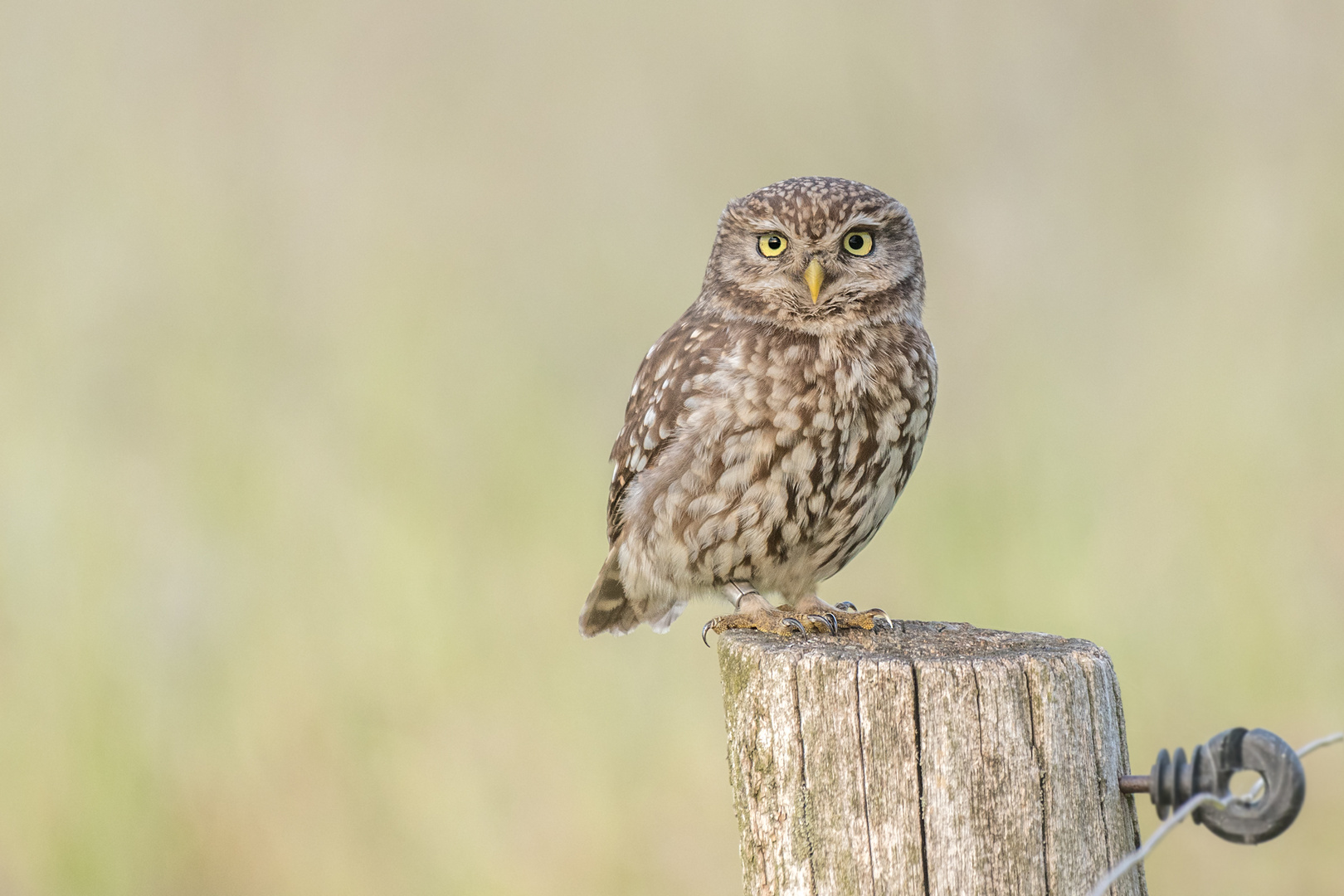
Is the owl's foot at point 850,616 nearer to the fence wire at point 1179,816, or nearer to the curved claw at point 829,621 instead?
the curved claw at point 829,621

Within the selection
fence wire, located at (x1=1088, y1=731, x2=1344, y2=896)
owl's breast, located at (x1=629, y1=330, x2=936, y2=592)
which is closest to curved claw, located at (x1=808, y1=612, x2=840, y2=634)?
owl's breast, located at (x1=629, y1=330, x2=936, y2=592)

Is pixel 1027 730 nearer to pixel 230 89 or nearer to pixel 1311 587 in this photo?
pixel 1311 587

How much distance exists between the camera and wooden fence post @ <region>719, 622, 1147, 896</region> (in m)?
1.70

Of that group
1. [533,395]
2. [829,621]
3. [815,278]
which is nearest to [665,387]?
[815,278]

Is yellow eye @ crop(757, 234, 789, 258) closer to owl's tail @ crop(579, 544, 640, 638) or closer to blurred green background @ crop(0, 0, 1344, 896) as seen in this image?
owl's tail @ crop(579, 544, 640, 638)

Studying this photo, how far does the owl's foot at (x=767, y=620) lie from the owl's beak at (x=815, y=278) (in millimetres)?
694

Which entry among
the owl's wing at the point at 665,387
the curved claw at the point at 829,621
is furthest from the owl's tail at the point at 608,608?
the curved claw at the point at 829,621

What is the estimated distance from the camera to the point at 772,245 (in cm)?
298

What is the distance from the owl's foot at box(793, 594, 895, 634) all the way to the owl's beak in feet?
2.26

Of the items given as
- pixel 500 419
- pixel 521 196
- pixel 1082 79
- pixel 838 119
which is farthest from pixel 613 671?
pixel 1082 79

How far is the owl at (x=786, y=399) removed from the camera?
9.44ft

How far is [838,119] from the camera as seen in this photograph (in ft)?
14.7

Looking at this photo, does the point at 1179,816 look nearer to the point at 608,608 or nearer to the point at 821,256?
the point at 821,256

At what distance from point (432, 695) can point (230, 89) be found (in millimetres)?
2317
